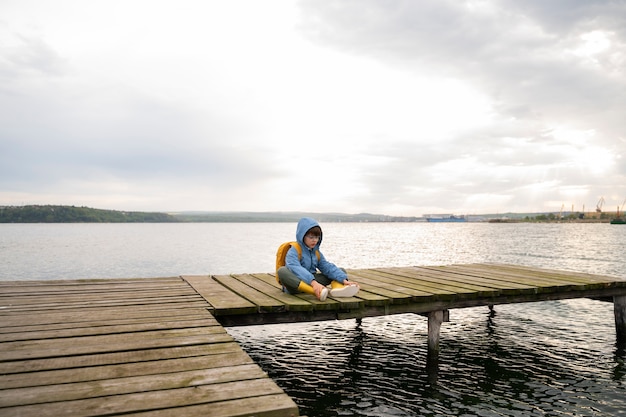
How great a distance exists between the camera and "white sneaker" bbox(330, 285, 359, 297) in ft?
24.3

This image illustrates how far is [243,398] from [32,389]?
1798mm

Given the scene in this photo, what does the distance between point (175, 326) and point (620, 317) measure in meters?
10.8

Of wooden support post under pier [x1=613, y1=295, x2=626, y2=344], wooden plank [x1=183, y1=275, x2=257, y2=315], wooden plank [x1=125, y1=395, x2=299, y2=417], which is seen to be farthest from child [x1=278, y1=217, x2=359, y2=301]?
wooden support post under pier [x1=613, y1=295, x2=626, y2=344]

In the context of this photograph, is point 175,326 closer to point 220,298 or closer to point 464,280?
point 220,298

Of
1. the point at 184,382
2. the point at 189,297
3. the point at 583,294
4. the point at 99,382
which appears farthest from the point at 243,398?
the point at 583,294

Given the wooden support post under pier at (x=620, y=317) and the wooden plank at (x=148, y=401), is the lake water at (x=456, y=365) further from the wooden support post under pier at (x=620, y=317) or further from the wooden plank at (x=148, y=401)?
the wooden plank at (x=148, y=401)

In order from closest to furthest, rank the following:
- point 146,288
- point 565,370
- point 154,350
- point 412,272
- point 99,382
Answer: point 99,382
point 154,350
point 146,288
point 565,370
point 412,272

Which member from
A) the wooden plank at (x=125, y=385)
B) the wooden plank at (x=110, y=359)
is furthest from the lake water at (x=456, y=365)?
the wooden plank at (x=125, y=385)

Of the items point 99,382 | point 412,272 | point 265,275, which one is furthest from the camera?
point 412,272

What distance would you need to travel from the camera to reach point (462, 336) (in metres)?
12.1

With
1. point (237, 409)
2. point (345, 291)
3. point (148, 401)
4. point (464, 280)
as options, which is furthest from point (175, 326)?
point (464, 280)

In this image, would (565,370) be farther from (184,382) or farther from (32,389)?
(32,389)

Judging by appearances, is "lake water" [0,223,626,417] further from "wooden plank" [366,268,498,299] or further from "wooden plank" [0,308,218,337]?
"wooden plank" [0,308,218,337]

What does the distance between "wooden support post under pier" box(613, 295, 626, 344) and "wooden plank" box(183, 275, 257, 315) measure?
9.30m
